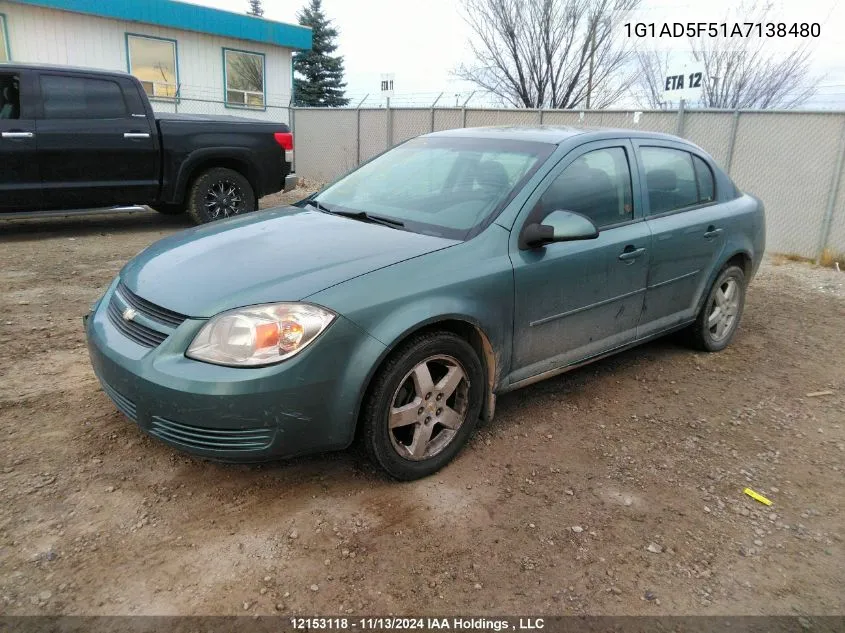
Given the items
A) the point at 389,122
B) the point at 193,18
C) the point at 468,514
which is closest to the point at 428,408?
the point at 468,514

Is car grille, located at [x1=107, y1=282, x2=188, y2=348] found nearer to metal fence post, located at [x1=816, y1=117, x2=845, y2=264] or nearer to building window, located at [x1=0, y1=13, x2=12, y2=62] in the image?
metal fence post, located at [x1=816, y1=117, x2=845, y2=264]

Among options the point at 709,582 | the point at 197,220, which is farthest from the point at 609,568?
the point at 197,220

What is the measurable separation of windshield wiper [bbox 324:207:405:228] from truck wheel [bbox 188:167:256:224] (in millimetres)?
5273

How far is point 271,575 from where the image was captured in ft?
7.98

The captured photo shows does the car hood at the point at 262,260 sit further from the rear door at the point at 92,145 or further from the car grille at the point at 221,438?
the rear door at the point at 92,145

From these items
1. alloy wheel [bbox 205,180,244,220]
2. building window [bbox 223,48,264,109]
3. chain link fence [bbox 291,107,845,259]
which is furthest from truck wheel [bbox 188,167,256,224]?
building window [bbox 223,48,264,109]

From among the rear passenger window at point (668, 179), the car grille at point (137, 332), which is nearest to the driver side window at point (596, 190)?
the rear passenger window at point (668, 179)

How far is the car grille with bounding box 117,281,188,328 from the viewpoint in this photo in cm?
274

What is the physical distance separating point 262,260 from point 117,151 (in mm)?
6019

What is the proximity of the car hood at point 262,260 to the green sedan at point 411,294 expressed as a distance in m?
0.01

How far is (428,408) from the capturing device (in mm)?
3020

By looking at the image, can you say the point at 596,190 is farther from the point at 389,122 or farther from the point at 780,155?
the point at 389,122

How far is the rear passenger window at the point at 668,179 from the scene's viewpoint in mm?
4168

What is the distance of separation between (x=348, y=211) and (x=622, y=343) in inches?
72.1
